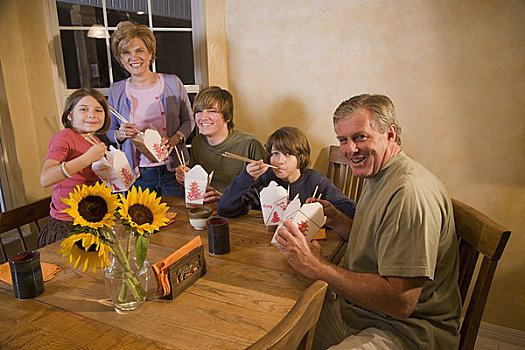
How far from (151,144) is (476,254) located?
1.58 meters

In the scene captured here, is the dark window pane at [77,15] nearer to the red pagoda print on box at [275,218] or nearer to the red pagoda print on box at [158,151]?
the red pagoda print on box at [158,151]

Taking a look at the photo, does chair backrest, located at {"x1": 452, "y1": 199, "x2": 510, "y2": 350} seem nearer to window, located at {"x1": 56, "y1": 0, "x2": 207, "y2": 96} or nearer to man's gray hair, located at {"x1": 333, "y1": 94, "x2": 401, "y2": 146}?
man's gray hair, located at {"x1": 333, "y1": 94, "x2": 401, "y2": 146}

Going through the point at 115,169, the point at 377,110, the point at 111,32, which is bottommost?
the point at 115,169

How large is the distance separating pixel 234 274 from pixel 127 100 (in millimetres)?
1603

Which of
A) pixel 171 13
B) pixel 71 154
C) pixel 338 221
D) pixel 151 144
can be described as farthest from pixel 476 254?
pixel 171 13

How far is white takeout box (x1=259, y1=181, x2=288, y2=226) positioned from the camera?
154 cm

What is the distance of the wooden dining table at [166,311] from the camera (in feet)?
3.05

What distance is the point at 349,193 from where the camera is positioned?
2.46 metres

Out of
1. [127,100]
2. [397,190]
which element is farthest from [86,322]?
[127,100]

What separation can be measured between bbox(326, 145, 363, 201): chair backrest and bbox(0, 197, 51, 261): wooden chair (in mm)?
1707

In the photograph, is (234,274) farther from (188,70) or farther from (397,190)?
(188,70)

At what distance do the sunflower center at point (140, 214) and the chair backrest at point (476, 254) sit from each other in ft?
3.21

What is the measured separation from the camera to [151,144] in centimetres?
197

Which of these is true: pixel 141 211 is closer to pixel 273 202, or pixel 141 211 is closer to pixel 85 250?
pixel 85 250
